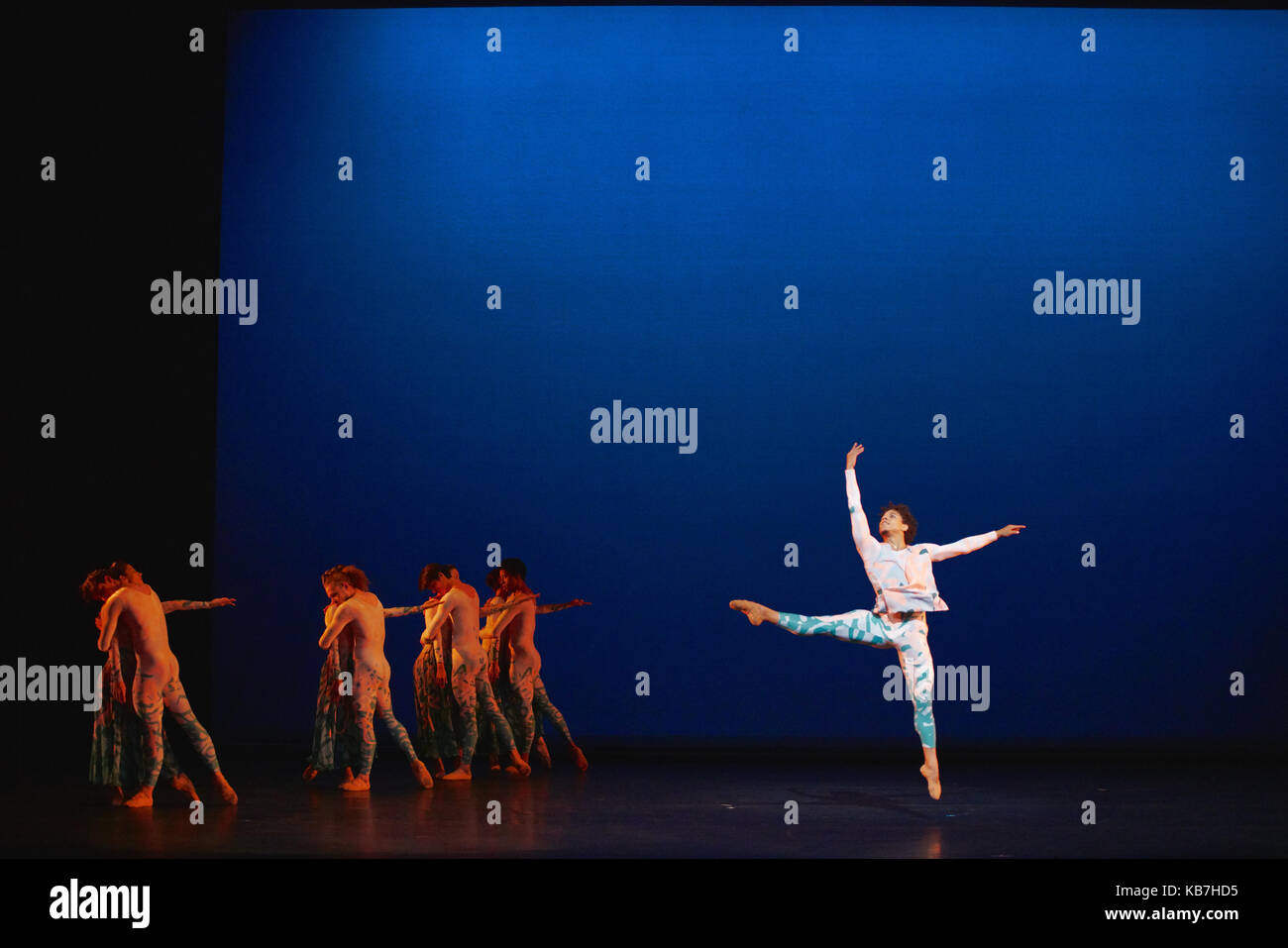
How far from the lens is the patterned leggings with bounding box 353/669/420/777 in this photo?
22.5ft

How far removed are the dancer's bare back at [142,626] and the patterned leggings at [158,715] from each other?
43 millimetres

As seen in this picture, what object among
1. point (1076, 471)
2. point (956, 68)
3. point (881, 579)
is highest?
point (956, 68)

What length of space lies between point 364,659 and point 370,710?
260 millimetres

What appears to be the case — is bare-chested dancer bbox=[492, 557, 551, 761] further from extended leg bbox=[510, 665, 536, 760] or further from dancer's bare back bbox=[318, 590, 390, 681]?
dancer's bare back bbox=[318, 590, 390, 681]

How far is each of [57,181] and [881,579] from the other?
556cm

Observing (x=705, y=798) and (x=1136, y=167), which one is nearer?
(x=705, y=798)

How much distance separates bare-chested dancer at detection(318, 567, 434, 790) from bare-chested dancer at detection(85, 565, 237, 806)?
0.77 m

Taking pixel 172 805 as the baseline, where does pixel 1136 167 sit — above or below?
above

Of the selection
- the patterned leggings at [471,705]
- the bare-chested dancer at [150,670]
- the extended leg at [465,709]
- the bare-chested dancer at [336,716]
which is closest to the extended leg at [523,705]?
the patterned leggings at [471,705]

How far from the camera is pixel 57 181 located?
327 inches
